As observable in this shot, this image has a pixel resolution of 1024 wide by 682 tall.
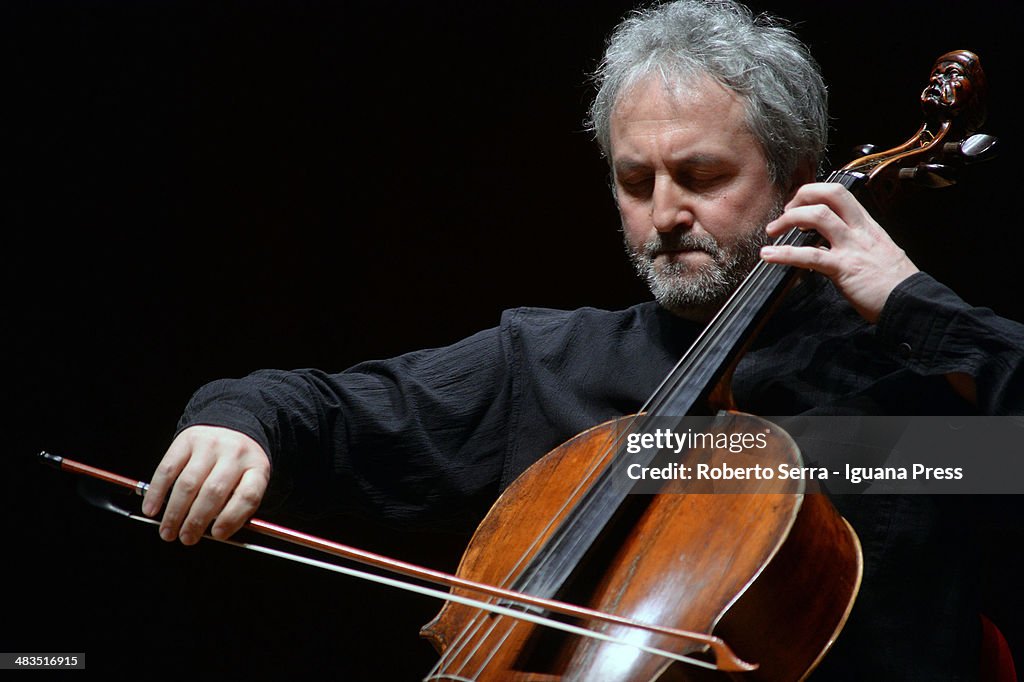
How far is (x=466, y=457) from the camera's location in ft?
5.13

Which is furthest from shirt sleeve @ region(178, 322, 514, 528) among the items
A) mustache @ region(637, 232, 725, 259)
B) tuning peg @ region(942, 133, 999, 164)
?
tuning peg @ region(942, 133, 999, 164)

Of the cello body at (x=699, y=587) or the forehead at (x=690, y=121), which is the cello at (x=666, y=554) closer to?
the cello body at (x=699, y=587)

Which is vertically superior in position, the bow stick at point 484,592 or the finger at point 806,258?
the finger at point 806,258

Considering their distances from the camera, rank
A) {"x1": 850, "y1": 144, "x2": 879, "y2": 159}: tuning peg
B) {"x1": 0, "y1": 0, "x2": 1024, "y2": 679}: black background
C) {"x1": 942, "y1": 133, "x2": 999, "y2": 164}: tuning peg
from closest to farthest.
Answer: {"x1": 942, "y1": 133, "x2": 999, "y2": 164}: tuning peg
{"x1": 850, "y1": 144, "x2": 879, "y2": 159}: tuning peg
{"x1": 0, "y1": 0, "x2": 1024, "y2": 679}: black background

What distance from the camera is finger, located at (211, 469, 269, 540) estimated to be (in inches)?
45.8

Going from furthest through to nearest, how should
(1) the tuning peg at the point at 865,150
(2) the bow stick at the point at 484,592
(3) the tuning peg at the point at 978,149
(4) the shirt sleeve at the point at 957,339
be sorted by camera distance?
(1) the tuning peg at the point at 865,150, (3) the tuning peg at the point at 978,149, (4) the shirt sleeve at the point at 957,339, (2) the bow stick at the point at 484,592

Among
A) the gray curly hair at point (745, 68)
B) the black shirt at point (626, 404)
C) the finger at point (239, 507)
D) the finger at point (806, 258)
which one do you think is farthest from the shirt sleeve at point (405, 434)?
the finger at point (806, 258)

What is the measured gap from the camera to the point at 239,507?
3.85ft

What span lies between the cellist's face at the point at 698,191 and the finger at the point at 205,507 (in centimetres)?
63

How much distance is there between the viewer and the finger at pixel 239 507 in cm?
116

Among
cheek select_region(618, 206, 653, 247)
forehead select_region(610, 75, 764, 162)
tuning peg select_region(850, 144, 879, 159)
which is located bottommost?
cheek select_region(618, 206, 653, 247)

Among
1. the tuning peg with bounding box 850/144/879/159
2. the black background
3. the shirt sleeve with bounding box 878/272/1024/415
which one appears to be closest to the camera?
the shirt sleeve with bounding box 878/272/1024/415

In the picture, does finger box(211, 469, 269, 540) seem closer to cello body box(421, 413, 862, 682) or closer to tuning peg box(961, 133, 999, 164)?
cello body box(421, 413, 862, 682)

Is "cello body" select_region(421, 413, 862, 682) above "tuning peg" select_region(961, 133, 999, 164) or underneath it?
underneath
